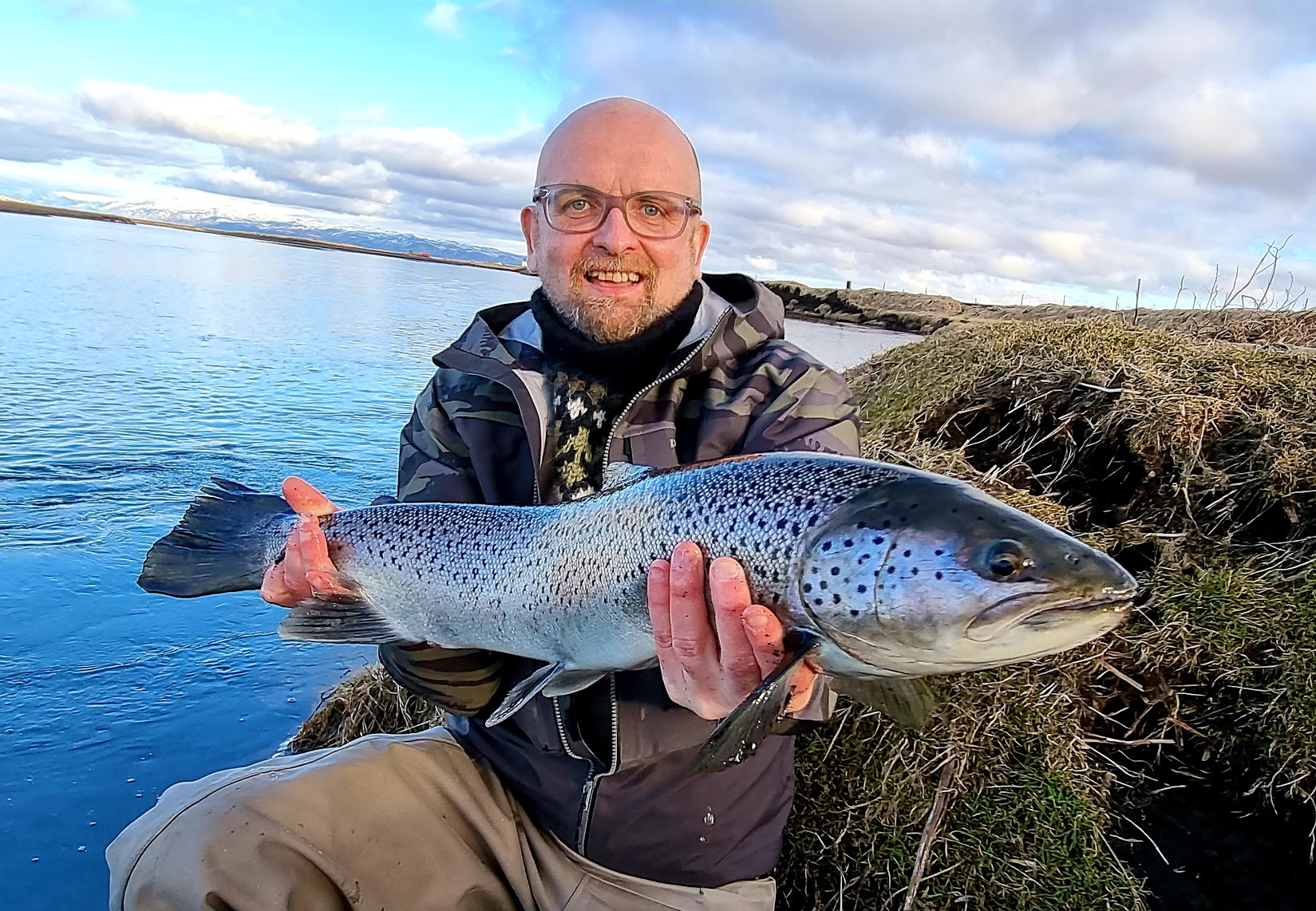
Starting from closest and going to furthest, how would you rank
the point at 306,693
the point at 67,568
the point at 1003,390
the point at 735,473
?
1. the point at 735,473
2. the point at 1003,390
3. the point at 306,693
4. the point at 67,568

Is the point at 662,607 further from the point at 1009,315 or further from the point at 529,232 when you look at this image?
the point at 1009,315

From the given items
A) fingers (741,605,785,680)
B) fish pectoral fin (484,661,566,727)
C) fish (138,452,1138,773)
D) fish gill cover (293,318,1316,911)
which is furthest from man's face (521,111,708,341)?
fish gill cover (293,318,1316,911)

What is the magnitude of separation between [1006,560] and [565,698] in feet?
5.65

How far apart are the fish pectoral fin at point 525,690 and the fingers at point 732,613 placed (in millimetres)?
674

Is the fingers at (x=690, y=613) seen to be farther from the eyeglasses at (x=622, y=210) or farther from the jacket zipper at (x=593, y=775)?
the eyeglasses at (x=622, y=210)

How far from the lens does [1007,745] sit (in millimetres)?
3670

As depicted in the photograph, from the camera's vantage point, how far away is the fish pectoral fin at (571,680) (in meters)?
2.83

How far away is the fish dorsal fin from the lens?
2.77m

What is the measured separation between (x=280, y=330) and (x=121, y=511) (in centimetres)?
1756

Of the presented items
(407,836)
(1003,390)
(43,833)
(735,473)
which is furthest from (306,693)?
(1003,390)

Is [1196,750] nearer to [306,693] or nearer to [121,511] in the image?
[306,693]

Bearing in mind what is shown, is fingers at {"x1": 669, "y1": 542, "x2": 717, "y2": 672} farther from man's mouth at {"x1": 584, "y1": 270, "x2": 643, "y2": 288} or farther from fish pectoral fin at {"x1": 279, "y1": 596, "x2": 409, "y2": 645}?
man's mouth at {"x1": 584, "y1": 270, "x2": 643, "y2": 288}

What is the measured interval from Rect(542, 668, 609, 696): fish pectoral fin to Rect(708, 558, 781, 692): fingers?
581 millimetres

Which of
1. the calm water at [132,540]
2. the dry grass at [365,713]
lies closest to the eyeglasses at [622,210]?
the dry grass at [365,713]
